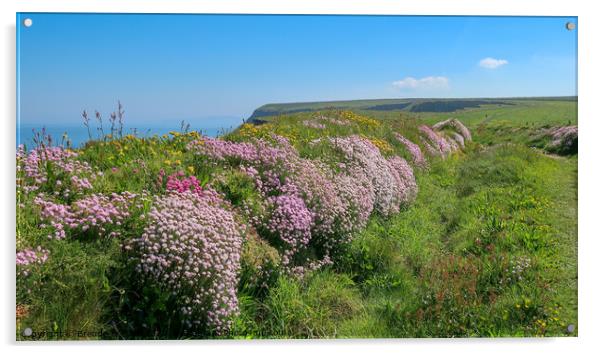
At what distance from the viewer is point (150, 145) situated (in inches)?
249

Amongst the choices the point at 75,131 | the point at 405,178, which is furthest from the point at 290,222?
the point at 405,178

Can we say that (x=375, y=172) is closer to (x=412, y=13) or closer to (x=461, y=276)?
(x=461, y=276)

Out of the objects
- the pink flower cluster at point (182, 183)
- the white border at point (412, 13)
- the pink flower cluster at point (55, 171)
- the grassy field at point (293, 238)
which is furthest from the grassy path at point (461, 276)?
the pink flower cluster at point (55, 171)

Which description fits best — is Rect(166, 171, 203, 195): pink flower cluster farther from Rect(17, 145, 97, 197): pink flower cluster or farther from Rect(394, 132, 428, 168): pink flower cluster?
Rect(394, 132, 428, 168): pink flower cluster

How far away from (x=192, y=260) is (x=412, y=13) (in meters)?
4.10

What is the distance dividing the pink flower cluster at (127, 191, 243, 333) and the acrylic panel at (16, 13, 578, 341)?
22 millimetres

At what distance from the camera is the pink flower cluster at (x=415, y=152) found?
9812mm

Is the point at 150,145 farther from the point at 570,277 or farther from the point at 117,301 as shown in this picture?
the point at 570,277

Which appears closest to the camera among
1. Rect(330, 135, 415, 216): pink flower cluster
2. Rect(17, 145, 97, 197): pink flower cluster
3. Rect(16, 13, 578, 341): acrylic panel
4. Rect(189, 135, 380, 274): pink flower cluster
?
Rect(16, 13, 578, 341): acrylic panel

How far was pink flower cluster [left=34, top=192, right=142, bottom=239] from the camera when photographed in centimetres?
457

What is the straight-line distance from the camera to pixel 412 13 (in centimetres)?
628

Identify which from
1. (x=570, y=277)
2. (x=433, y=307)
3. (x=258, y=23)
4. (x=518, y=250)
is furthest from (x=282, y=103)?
(x=570, y=277)

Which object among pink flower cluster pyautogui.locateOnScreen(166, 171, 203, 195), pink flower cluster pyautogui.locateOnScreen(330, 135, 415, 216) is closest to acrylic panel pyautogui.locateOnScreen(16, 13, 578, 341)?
pink flower cluster pyautogui.locateOnScreen(166, 171, 203, 195)

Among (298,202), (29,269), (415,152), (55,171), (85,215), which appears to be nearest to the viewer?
(29,269)
